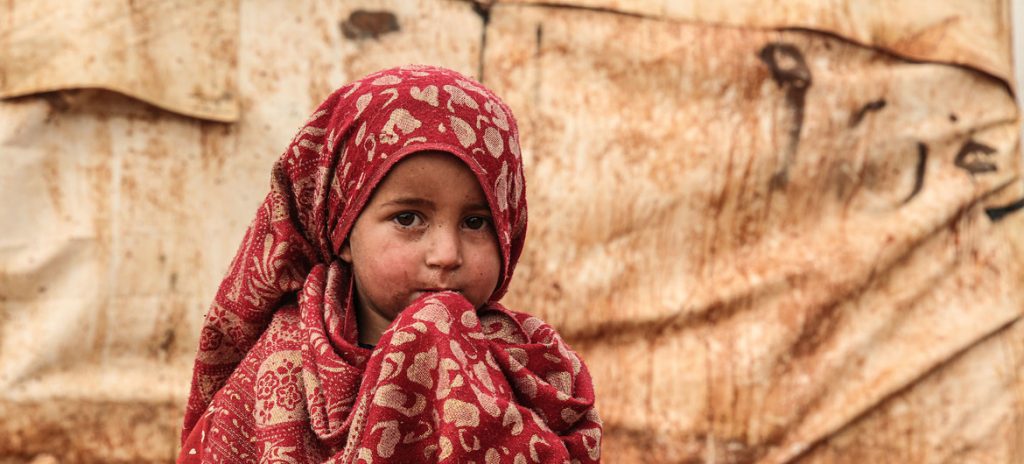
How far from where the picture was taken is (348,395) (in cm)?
156

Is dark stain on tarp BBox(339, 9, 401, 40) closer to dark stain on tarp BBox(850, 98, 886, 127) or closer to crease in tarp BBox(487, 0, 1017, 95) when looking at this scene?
crease in tarp BBox(487, 0, 1017, 95)

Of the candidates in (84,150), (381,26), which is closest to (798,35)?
(381,26)

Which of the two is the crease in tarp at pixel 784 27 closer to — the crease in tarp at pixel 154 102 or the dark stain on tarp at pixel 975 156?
the dark stain on tarp at pixel 975 156

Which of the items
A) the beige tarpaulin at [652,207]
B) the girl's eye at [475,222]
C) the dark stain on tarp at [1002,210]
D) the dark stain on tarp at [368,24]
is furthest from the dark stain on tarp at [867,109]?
the girl's eye at [475,222]

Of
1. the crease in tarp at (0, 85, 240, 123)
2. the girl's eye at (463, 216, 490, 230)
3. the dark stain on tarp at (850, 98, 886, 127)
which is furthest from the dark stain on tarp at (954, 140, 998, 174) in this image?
the girl's eye at (463, 216, 490, 230)

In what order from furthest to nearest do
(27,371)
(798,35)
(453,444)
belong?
(798,35) < (27,371) < (453,444)

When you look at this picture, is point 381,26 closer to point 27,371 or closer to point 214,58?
point 214,58

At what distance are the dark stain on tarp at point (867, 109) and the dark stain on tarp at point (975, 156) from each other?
282 mm

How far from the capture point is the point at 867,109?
3320 mm

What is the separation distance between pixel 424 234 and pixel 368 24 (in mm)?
1689

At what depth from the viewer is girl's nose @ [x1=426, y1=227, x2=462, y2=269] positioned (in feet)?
5.14

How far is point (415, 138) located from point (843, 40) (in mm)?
2063

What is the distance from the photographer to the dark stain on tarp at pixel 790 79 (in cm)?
327

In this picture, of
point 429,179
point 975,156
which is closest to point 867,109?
point 975,156
